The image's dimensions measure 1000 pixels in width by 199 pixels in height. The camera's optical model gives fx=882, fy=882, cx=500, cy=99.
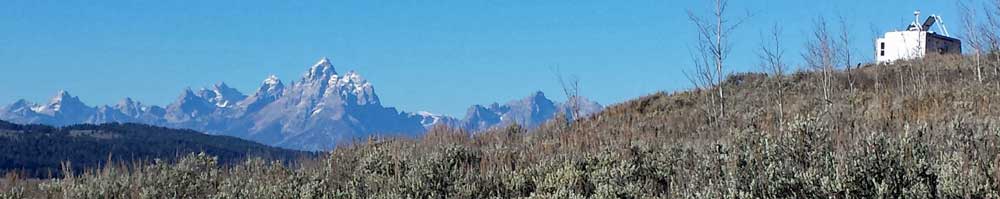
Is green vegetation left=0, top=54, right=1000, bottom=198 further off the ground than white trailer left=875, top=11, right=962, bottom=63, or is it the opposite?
white trailer left=875, top=11, right=962, bottom=63

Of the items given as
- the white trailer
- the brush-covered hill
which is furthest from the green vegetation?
the brush-covered hill

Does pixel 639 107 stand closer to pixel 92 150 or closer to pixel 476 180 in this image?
pixel 476 180

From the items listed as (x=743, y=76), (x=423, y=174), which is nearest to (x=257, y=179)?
(x=423, y=174)

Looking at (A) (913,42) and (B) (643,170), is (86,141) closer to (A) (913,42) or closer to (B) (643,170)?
(A) (913,42)

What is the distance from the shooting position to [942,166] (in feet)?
16.4

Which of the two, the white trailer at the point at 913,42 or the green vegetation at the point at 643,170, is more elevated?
the white trailer at the point at 913,42

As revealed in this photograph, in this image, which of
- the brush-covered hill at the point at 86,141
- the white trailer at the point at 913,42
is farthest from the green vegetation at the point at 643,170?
the brush-covered hill at the point at 86,141

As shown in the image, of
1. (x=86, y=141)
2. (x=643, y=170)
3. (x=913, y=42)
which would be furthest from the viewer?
(x=86, y=141)

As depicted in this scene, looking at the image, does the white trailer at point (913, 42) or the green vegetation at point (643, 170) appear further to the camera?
the white trailer at point (913, 42)

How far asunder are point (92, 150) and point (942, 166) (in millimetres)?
133645

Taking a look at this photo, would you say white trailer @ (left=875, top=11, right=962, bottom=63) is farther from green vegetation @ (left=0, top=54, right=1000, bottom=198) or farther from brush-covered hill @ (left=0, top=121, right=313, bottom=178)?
brush-covered hill @ (left=0, top=121, right=313, bottom=178)

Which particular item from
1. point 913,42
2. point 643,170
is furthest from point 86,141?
point 643,170

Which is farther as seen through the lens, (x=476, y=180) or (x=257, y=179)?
(x=257, y=179)

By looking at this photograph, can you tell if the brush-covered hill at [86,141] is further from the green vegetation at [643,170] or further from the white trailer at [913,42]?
the green vegetation at [643,170]
